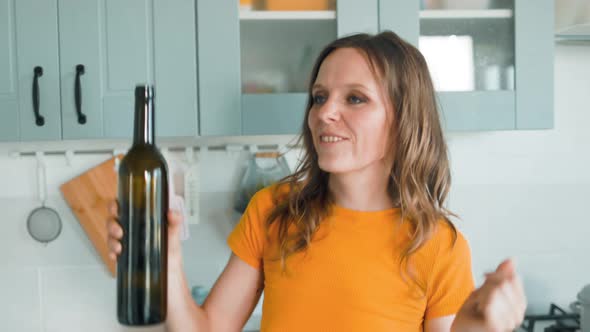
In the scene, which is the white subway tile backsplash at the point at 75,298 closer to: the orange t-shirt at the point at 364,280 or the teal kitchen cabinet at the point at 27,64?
the teal kitchen cabinet at the point at 27,64

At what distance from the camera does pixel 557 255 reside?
6.45ft

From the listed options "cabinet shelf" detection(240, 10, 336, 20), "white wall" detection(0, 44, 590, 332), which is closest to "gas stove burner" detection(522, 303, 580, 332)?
"white wall" detection(0, 44, 590, 332)

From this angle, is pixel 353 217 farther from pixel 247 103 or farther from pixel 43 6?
pixel 43 6

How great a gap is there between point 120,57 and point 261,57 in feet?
1.18

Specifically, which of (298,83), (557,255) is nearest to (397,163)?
(298,83)

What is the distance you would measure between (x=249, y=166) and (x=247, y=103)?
0.37 m

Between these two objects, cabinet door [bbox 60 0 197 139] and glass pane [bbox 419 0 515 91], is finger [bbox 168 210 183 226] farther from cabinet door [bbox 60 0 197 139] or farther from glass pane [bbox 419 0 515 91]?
glass pane [bbox 419 0 515 91]

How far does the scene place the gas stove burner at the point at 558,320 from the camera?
1719mm

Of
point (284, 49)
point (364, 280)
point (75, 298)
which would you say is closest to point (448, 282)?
point (364, 280)

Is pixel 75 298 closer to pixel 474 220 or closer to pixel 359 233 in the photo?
pixel 359 233

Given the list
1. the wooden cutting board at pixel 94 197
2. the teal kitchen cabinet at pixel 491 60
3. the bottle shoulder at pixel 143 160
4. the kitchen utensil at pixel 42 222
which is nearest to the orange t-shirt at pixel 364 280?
the bottle shoulder at pixel 143 160

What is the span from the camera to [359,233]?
3.88 feet

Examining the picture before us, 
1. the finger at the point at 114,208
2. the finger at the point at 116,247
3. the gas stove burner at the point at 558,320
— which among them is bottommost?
the gas stove burner at the point at 558,320

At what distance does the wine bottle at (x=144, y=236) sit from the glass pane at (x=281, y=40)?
665mm
